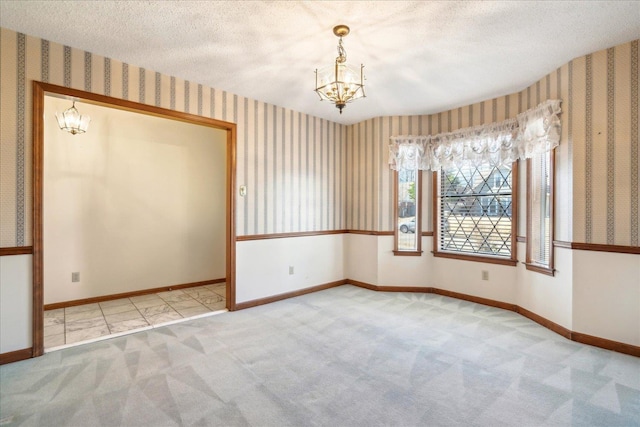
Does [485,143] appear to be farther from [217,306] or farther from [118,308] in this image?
[118,308]

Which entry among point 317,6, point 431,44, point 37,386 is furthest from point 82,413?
point 431,44


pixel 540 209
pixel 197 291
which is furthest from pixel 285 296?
pixel 540 209

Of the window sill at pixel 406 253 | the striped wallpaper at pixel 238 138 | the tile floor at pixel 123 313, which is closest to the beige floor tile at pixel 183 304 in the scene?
the tile floor at pixel 123 313

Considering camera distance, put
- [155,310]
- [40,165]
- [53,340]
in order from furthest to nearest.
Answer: [155,310]
[53,340]
[40,165]

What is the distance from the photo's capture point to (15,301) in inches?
102

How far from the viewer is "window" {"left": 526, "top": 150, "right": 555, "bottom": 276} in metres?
3.40

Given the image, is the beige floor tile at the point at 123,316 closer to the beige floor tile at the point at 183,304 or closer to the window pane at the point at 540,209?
the beige floor tile at the point at 183,304

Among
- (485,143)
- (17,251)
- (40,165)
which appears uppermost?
(485,143)

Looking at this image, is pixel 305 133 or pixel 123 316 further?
pixel 305 133

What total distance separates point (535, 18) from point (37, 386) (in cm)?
454

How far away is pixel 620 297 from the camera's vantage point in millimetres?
2799

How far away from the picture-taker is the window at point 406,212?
15.6ft

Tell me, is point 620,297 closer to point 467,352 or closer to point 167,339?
point 467,352

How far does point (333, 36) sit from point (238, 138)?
6.09 feet
